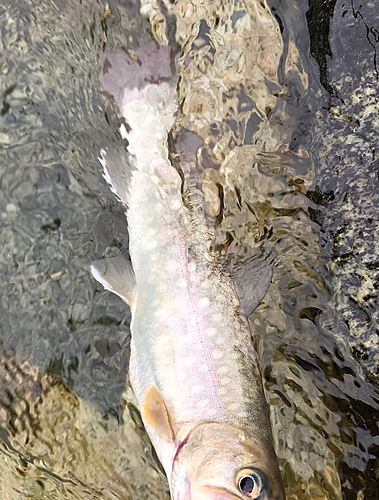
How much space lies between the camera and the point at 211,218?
3.07 metres

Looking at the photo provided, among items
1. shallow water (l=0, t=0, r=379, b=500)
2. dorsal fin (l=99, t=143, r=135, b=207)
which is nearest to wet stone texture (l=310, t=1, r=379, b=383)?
shallow water (l=0, t=0, r=379, b=500)

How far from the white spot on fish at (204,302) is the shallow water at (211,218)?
519 millimetres

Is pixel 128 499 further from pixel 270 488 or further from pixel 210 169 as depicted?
pixel 210 169

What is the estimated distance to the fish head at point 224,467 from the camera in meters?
2.23

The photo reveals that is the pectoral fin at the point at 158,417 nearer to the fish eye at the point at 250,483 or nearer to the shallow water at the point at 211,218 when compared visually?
the fish eye at the point at 250,483

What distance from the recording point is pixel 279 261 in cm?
320

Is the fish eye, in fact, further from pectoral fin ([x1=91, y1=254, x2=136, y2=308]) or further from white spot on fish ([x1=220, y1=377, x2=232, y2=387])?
pectoral fin ([x1=91, y1=254, x2=136, y2=308])

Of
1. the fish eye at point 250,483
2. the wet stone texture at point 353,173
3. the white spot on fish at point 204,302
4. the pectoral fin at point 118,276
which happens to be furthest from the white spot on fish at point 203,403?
the wet stone texture at point 353,173

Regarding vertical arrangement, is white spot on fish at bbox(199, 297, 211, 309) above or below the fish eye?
above

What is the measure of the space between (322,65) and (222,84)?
733mm

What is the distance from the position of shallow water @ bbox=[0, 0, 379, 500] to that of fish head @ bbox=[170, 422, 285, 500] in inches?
31.1

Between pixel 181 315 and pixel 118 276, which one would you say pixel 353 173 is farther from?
pixel 118 276

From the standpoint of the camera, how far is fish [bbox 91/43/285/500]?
7.70 ft

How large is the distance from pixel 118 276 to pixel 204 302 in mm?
637
